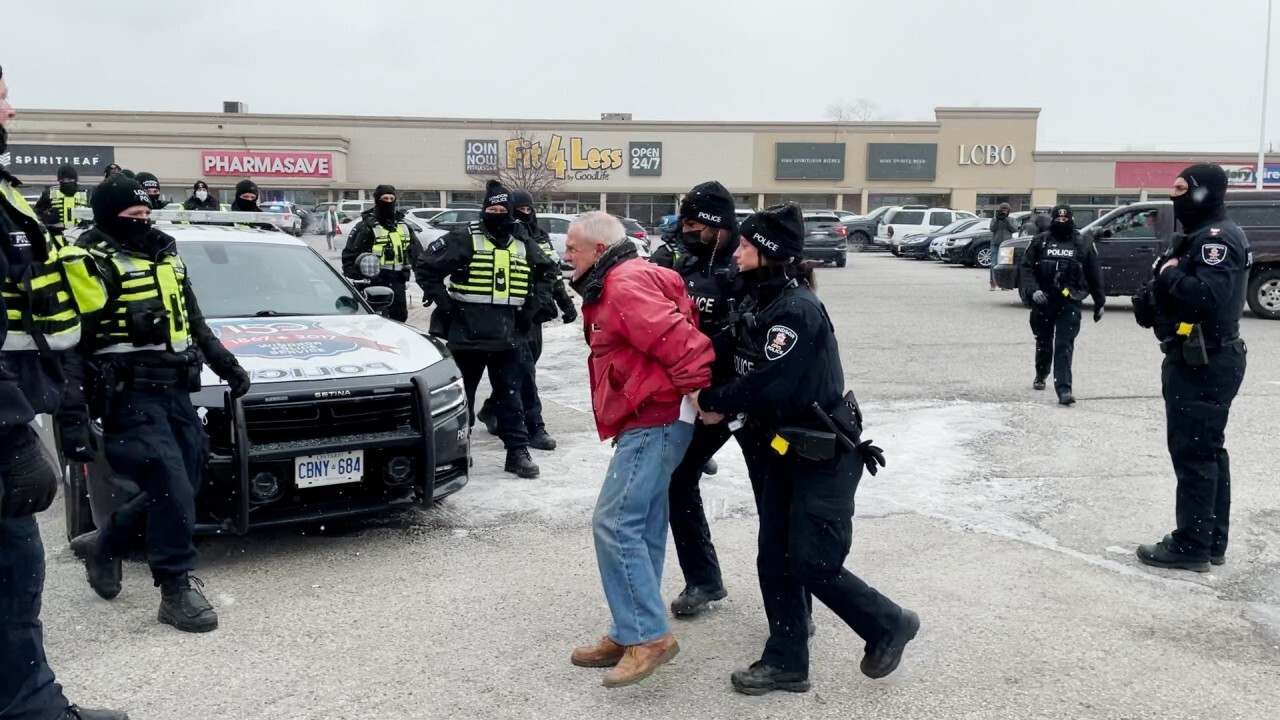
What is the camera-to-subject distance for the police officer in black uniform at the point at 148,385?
427 cm

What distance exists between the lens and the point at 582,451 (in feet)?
24.7

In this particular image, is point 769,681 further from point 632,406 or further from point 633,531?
point 632,406

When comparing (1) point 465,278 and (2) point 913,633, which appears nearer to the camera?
(2) point 913,633

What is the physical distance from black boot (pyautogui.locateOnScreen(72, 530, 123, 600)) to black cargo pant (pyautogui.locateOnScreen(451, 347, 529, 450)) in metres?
2.50

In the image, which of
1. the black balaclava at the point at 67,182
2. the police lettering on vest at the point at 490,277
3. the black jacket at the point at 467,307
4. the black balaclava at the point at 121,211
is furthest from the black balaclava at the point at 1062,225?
the black balaclava at the point at 67,182

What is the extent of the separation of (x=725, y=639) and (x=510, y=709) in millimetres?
1038

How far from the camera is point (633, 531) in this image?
3.84 meters

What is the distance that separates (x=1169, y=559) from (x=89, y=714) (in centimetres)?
467

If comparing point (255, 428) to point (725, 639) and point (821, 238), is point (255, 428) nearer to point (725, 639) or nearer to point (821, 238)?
point (725, 639)

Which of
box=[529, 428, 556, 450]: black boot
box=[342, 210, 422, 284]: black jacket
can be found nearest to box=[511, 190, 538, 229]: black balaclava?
box=[342, 210, 422, 284]: black jacket

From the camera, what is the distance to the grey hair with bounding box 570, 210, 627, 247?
3.91 metres

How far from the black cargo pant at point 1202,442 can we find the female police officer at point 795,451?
80.6 inches

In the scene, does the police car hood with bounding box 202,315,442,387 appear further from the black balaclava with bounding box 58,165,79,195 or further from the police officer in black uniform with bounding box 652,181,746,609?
the black balaclava with bounding box 58,165,79,195

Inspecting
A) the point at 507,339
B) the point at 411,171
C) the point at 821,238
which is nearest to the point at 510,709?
the point at 507,339
